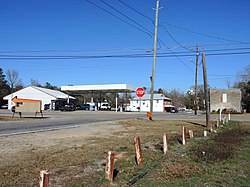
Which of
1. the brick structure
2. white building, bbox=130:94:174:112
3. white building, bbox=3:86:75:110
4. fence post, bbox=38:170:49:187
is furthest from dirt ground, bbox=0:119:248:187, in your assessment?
white building, bbox=130:94:174:112

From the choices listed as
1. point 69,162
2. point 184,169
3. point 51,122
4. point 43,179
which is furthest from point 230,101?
point 43,179

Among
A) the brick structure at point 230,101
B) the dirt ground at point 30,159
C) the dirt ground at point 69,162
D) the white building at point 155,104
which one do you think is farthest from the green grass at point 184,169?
the white building at point 155,104

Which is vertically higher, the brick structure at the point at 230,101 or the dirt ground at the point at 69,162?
the brick structure at the point at 230,101

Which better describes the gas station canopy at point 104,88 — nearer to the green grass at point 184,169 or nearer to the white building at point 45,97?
the white building at point 45,97

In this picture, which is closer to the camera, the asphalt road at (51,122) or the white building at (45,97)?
the asphalt road at (51,122)

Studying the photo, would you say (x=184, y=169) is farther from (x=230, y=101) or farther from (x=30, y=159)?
(x=230, y=101)

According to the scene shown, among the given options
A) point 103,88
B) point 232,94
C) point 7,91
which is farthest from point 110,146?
point 7,91

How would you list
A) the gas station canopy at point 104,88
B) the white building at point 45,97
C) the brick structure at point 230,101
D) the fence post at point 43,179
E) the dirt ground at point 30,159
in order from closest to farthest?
the fence post at point 43,179, the dirt ground at point 30,159, the gas station canopy at point 104,88, the brick structure at point 230,101, the white building at point 45,97

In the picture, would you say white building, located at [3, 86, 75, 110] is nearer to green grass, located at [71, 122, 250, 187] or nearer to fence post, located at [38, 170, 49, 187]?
green grass, located at [71, 122, 250, 187]

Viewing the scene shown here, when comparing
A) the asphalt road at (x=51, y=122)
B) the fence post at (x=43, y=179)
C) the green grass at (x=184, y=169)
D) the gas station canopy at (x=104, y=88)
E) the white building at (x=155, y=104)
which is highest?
the gas station canopy at (x=104, y=88)

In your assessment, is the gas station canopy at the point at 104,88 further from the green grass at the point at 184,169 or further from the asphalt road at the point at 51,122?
the green grass at the point at 184,169

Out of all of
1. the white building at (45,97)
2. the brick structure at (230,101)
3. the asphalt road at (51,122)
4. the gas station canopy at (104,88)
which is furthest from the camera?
the white building at (45,97)

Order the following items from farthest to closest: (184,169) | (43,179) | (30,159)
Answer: (30,159) → (184,169) → (43,179)

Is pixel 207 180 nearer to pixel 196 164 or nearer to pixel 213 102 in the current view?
pixel 196 164
